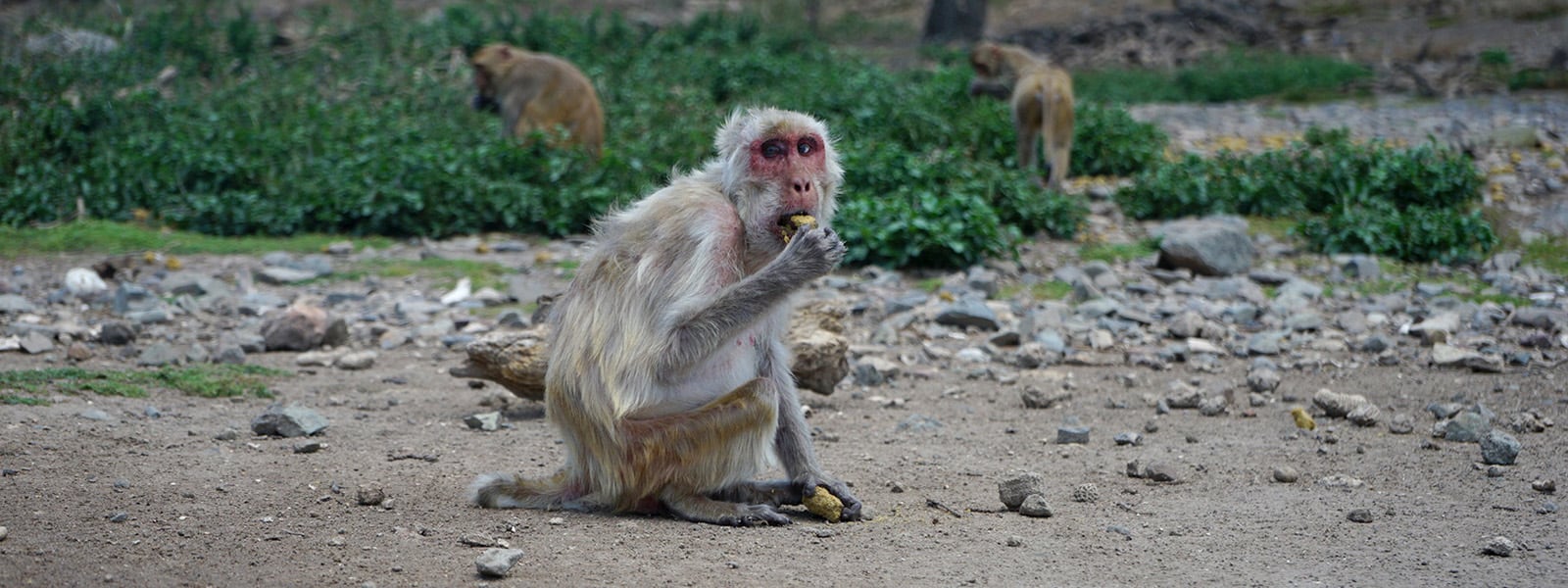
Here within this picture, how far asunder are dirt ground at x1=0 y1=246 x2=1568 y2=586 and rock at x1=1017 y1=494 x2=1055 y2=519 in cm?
4

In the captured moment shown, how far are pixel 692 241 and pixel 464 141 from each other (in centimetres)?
795

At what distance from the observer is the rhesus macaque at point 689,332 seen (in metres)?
4.73

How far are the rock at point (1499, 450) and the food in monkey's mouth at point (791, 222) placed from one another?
292 cm

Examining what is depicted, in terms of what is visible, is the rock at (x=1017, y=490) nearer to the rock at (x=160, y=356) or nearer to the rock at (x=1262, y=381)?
the rock at (x=1262, y=381)

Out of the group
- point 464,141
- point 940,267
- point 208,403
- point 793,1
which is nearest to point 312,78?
point 464,141

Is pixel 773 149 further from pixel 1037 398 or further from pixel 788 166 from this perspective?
pixel 1037 398

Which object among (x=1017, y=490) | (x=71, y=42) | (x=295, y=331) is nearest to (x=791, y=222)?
(x=1017, y=490)

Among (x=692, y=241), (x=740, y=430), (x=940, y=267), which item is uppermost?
(x=692, y=241)

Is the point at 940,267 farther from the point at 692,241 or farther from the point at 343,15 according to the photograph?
the point at 343,15

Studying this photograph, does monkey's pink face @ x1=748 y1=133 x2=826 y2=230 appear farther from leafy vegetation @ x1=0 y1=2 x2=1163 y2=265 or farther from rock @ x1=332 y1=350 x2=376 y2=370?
leafy vegetation @ x1=0 y1=2 x2=1163 y2=265

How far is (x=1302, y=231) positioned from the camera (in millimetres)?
10711

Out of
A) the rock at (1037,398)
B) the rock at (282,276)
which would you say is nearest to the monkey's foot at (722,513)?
the rock at (1037,398)

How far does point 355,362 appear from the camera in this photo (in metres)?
7.64

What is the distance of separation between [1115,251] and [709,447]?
647 centimetres
